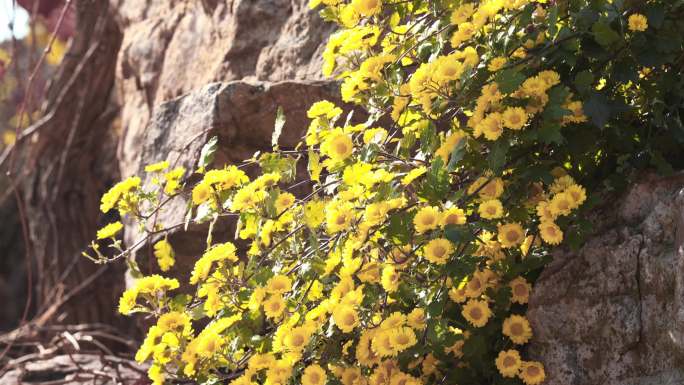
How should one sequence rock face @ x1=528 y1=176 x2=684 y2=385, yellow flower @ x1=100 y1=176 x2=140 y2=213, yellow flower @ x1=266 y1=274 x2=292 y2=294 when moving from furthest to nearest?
yellow flower @ x1=100 y1=176 x2=140 y2=213
yellow flower @ x1=266 y1=274 x2=292 y2=294
rock face @ x1=528 y1=176 x2=684 y2=385

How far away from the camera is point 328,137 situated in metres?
1.80

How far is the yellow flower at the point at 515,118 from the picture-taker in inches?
61.4

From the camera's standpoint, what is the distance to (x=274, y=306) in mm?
1720

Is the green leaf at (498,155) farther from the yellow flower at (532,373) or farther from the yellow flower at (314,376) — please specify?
the yellow flower at (314,376)

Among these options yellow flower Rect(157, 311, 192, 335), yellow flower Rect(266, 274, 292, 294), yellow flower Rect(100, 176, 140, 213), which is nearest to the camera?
yellow flower Rect(266, 274, 292, 294)

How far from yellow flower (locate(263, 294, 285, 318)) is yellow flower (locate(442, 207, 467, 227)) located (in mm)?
384

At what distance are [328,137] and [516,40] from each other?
41 cm

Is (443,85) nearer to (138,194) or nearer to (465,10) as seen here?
(465,10)

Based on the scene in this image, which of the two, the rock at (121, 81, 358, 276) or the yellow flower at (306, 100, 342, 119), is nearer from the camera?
the yellow flower at (306, 100, 342, 119)

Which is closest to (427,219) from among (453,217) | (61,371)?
(453,217)

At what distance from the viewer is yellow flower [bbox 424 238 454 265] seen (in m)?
1.53

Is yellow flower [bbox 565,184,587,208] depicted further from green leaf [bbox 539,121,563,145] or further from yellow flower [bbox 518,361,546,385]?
yellow flower [bbox 518,361,546,385]

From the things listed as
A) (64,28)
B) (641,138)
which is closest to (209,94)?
(641,138)

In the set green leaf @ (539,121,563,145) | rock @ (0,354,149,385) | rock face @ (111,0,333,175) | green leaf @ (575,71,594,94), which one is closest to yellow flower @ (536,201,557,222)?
green leaf @ (539,121,563,145)
